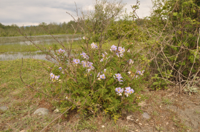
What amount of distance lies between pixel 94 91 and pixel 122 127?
2.07ft

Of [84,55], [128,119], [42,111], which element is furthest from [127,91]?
[42,111]

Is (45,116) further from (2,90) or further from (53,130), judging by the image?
(2,90)

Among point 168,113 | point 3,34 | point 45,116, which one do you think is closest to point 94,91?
point 45,116

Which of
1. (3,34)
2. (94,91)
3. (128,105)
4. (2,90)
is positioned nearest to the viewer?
(94,91)

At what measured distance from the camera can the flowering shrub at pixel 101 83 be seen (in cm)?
179

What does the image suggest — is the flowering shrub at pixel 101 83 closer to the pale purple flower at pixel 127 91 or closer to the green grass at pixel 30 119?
the pale purple flower at pixel 127 91

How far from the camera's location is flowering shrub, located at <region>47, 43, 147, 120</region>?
179cm

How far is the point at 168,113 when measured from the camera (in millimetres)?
2197

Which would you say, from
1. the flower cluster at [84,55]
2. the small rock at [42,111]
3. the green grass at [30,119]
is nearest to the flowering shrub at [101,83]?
the flower cluster at [84,55]

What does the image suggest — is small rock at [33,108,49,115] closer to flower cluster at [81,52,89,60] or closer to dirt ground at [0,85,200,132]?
dirt ground at [0,85,200,132]

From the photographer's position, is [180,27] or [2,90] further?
[2,90]

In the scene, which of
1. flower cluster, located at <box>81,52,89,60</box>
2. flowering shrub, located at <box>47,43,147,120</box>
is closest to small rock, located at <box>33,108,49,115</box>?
flowering shrub, located at <box>47,43,147,120</box>

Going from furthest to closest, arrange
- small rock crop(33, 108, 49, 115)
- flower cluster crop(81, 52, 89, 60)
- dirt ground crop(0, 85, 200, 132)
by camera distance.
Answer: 1. small rock crop(33, 108, 49, 115)
2. flower cluster crop(81, 52, 89, 60)
3. dirt ground crop(0, 85, 200, 132)

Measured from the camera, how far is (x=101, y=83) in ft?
6.17
